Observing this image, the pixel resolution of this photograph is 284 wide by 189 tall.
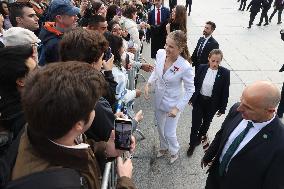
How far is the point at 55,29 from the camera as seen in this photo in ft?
13.7

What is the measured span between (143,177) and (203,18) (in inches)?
494

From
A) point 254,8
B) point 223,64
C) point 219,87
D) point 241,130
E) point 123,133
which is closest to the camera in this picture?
point 123,133

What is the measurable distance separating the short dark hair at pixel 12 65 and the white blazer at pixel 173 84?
2.36m

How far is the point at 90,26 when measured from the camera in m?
4.48

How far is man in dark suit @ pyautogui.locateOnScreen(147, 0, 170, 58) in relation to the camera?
838 centimetres

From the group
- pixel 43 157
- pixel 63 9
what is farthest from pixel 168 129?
pixel 43 157

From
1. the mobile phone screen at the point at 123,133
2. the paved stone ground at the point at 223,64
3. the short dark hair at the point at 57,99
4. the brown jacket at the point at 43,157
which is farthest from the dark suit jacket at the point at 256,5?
the brown jacket at the point at 43,157

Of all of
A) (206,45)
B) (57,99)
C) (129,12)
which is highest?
(57,99)

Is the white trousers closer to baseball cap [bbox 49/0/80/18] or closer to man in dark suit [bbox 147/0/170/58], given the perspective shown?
baseball cap [bbox 49/0/80/18]

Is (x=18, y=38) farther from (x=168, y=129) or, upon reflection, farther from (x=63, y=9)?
(x=168, y=129)

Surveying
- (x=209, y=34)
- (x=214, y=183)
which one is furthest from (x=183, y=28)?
(x=214, y=183)

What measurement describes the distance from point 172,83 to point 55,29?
177 cm

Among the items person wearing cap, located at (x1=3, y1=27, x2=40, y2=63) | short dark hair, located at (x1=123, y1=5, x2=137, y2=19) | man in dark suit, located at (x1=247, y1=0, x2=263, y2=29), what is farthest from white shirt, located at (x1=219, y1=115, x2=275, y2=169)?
man in dark suit, located at (x1=247, y1=0, x2=263, y2=29)

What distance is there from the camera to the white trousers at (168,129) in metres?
4.82
